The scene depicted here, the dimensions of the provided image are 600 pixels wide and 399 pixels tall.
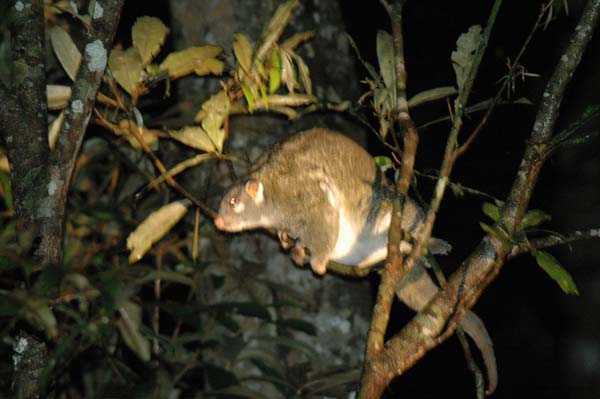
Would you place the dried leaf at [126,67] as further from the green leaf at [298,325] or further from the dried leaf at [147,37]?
the green leaf at [298,325]

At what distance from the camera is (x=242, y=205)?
265 centimetres

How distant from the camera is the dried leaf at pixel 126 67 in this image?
1.81 meters

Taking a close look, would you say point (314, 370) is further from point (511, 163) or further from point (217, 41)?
point (511, 163)

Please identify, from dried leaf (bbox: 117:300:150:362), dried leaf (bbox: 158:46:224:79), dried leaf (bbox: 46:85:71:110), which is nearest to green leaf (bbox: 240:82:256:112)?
dried leaf (bbox: 158:46:224:79)

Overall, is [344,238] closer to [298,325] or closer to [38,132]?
[298,325]

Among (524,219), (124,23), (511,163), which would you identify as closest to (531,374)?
(511,163)

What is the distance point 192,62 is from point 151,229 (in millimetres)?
441

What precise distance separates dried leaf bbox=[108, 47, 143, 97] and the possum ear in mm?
843

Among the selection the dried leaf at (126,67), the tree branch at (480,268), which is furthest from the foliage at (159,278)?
the tree branch at (480,268)

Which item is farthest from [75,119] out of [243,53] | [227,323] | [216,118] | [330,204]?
[330,204]

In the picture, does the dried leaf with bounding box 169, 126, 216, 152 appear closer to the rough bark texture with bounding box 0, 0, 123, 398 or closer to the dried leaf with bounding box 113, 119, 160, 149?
the dried leaf with bounding box 113, 119, 160, 149

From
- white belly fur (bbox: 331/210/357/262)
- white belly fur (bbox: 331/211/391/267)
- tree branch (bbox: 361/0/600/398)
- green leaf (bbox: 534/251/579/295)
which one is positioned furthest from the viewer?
white belly fur (bbox: 331/210/357/262)

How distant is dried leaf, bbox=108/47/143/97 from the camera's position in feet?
5.92

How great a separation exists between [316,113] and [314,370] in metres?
0.95
